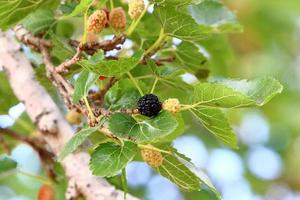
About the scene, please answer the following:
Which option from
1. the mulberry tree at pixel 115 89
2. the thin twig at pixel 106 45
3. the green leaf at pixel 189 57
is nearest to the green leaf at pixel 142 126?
the mulberry tree at pixel 115 89

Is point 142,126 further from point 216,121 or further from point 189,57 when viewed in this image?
point 189,57

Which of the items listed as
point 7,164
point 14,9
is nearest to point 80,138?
point 14,9

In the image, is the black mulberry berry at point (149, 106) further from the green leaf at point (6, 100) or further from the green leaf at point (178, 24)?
the green leaf at point (6, 100)

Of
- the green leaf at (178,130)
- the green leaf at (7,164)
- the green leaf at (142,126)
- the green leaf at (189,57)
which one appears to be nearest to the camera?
the green leaf at (142,126)

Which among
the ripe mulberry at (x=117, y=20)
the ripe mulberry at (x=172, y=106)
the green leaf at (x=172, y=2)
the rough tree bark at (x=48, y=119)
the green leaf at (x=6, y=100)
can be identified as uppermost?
the green leaf at (x=172, y=2)

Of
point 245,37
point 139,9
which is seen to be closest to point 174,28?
point 139,9

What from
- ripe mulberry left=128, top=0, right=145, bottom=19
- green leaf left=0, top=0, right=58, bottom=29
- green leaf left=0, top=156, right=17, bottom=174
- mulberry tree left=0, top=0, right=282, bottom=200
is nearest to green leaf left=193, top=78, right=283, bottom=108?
mulberry tree left=0, top=0, right=282, bottom=200

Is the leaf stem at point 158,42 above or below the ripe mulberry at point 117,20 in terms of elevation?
below

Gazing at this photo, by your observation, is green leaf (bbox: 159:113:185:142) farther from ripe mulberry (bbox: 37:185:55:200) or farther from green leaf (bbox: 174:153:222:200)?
ripe mulberry (bbox: 37:185:55:200)
